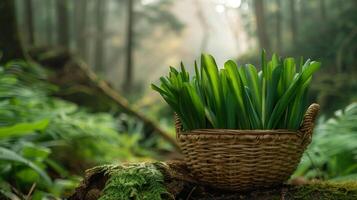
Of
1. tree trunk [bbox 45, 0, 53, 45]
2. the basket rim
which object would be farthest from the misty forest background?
the basket rim

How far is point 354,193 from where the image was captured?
5.23 feet

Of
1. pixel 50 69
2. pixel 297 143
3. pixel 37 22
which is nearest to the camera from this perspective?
pixel 297 143

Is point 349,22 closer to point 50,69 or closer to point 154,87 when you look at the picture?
point 50,69

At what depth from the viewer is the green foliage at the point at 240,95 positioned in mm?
1666

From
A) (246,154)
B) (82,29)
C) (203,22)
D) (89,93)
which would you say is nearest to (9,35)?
(89,93)

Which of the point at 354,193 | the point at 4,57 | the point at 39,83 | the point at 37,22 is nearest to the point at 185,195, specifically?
the point at 354,193

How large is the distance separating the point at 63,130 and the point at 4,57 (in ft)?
6.42

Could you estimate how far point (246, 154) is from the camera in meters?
1.60

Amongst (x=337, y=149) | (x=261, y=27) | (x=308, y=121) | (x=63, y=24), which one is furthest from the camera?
(x=63, y=24)

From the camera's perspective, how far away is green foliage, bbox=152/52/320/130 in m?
1.67

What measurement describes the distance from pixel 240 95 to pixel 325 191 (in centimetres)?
51

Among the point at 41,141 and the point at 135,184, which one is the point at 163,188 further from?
the point at 41,141

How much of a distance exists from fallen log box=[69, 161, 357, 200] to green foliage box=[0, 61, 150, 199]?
0.77 metres

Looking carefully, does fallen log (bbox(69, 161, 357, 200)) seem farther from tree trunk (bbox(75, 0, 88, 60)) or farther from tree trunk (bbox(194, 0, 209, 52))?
tree trunk (bbox(194, 0, 209, 52))
